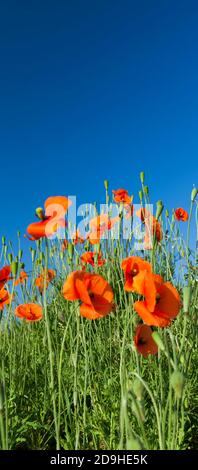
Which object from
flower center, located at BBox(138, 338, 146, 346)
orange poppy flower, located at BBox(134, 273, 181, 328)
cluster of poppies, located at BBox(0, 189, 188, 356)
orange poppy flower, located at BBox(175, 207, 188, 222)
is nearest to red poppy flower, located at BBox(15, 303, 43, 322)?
cluster of poppies, located at BBox(0, 189, 188, 356)

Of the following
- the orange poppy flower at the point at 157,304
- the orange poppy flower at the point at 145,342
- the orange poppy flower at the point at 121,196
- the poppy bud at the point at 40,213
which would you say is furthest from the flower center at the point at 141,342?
the orange poppy flower at the point at 121,196

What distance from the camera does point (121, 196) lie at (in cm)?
321

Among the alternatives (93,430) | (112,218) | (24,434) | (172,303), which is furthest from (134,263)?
(112,218)

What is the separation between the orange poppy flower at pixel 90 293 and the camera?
1528 mm

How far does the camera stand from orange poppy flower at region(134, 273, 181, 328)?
4.86 feet

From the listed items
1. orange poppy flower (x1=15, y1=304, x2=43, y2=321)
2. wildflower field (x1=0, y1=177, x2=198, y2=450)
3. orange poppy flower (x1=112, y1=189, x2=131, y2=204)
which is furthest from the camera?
orange poppy flower (x1=112, y1=189, x2=131, y2=204)

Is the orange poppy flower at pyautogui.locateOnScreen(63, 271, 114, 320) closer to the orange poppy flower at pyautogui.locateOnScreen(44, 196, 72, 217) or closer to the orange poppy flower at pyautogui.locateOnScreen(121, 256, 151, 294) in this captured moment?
the orange poppy flower at pyautogui.locateOnScreen(121, 256, 151, 294)

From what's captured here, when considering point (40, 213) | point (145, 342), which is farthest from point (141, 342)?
point (40, 213)

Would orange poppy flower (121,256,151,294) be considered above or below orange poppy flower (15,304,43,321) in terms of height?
below

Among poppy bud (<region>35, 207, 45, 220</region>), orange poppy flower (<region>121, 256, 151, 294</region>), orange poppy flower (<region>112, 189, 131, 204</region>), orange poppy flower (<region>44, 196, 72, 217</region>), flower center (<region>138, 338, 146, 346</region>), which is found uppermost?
orange poppy flower (<region>112, 189, 131, 204</region>)

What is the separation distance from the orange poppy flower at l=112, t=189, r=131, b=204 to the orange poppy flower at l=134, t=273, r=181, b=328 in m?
1.63

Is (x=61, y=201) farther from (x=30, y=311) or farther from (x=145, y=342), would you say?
(x=30, y=311)
